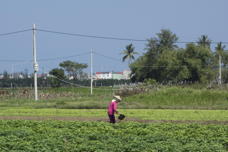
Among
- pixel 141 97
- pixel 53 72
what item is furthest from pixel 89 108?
pixel 53 72

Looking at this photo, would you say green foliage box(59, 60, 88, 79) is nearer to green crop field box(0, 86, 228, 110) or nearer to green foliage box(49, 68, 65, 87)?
green foliage box(49, 68, 65, 87)

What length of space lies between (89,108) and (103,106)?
1.07 meters

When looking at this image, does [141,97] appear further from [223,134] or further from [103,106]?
[223,134]

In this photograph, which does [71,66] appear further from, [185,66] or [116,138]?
[116,138]

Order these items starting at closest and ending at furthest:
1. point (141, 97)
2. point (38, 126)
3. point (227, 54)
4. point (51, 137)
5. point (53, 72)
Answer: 1. point (51, 137)
2. point (38, 126)
3. point (141, 97)
4. point (53, 72)
5. point (227, 54)

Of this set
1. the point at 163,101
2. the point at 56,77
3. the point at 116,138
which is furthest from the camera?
the point at 56,77

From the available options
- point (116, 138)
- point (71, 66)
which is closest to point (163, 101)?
point (116, 138)

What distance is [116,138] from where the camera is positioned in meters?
15.6

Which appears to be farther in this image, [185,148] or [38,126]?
[38,126]

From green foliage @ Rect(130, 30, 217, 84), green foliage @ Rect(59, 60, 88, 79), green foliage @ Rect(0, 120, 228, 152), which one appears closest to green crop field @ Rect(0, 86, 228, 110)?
green foliage @ Rect(0, 120, 228, 152)

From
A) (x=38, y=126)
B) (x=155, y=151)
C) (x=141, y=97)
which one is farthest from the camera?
(x=141, y=97)

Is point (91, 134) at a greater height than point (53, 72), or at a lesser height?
lesser

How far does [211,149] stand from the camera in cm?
1342

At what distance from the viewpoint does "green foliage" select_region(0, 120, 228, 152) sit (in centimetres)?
1389
